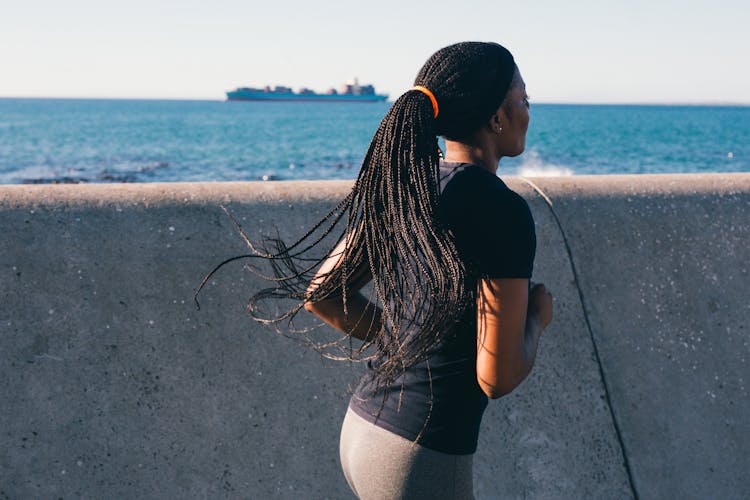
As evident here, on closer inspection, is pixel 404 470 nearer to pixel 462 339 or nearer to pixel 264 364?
pixel 462 339

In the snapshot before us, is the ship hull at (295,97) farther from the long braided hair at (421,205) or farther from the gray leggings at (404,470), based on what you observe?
the gray leggings at (404,470)

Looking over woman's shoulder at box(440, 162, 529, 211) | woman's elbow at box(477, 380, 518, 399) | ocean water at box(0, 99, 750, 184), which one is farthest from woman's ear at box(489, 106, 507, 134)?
ocean water at box(0, 99, 750, 184)

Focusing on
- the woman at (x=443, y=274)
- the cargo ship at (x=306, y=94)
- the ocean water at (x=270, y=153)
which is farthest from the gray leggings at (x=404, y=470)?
the cargo ship at (x=306, y=94)

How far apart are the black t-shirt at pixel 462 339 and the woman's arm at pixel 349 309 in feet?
1.01

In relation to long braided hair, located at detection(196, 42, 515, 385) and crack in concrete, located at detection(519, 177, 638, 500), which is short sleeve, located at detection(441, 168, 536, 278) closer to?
long braided hair, located at detection(196, 42, 515, 385)

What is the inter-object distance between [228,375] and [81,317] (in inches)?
23.9

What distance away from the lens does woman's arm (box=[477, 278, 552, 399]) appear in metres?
1.51

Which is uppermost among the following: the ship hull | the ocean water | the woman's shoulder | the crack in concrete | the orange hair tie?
the orange hair tie

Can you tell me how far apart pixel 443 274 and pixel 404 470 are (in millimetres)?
466

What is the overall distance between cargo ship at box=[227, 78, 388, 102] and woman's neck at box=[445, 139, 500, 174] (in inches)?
6429

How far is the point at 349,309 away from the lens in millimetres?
2016

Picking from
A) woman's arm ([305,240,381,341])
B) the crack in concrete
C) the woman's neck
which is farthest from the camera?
the crack in concrete

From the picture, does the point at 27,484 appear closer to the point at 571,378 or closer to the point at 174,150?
the point at 571,378

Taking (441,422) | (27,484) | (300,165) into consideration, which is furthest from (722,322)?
(300,165)
